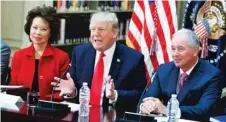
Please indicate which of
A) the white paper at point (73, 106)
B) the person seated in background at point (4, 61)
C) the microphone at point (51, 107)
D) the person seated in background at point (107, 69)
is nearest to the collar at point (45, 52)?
the person seated in background at point (4, 61)

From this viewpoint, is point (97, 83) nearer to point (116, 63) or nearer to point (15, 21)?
point (116, 63)

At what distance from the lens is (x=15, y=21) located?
19.3 feet

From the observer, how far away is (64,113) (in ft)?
11.0

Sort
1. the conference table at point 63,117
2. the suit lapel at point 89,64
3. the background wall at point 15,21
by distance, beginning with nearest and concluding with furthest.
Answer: the conference table at point 63,117
the suit lapel at point 89,64
the background wall at point 15,21

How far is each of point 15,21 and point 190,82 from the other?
9.14 feet

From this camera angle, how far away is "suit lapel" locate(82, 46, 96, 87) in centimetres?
396

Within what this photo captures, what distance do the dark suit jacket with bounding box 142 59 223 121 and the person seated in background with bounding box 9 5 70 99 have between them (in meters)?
0.80

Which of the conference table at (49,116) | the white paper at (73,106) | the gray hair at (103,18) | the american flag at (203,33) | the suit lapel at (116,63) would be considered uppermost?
the gray hair at (103,18)

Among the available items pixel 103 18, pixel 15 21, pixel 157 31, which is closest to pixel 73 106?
pixel 103 18

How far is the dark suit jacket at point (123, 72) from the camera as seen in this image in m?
3.88

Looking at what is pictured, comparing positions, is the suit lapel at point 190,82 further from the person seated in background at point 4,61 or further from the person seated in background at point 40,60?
the person seated in background at point 4,61

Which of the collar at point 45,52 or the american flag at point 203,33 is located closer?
the collar at point 45,52

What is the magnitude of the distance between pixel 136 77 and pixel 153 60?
1.15 m

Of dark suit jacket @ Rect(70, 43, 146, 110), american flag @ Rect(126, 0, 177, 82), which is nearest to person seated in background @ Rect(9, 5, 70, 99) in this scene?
dark suit jacket @ Rect(70, 43, 146, 110)
